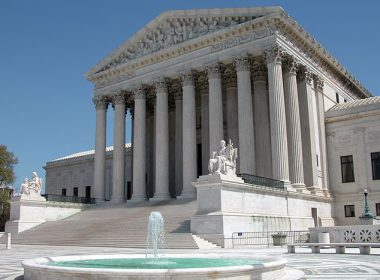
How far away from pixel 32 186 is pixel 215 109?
62.0ft

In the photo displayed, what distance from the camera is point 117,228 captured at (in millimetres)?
36438

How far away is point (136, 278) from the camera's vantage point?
999cm

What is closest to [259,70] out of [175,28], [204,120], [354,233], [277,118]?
[204,120]

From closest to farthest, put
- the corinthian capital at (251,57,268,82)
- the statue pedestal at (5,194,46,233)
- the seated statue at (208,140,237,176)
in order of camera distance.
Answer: the seated statue at (208,140,237,176), the statue pedestal at (5,194,46,233), the corinthian capital at (251,57,268,82)

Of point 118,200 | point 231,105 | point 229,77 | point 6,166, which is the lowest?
point 118,200

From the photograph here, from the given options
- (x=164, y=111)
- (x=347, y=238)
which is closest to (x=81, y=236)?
(x=164, y=111)

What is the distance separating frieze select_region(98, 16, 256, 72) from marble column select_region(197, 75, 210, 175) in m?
4.94

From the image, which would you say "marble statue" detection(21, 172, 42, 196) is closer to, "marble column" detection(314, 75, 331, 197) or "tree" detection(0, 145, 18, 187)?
"tree" detection(0, 145, 18, 187)

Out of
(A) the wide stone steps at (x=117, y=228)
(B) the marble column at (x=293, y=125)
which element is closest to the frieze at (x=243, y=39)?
(B) the marble column at (x=293, y=125)

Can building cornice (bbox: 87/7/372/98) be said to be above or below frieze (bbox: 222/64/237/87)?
above

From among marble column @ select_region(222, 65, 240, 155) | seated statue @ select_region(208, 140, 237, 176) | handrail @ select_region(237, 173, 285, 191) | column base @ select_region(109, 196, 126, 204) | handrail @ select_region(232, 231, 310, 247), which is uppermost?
marble column @ select_region(222, 65, 240, 155)

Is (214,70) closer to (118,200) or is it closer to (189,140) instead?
(189,140)

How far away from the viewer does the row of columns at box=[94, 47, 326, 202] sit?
39.8m

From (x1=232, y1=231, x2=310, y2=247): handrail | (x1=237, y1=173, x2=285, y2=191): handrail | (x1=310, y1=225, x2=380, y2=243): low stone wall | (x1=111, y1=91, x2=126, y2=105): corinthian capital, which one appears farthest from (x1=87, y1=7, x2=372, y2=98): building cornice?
(x1=310, y1=225, x2=380, y2=243): low stone wall
